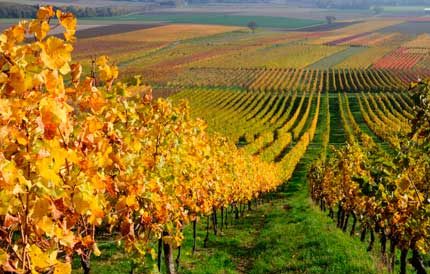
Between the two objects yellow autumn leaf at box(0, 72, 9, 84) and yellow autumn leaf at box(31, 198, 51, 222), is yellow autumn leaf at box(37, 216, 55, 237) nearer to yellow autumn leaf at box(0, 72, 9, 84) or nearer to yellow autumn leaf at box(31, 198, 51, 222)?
yellow autumn leaf at box(31, 198, 51, 222)

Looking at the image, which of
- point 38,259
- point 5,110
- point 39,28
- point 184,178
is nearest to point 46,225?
point 38,259

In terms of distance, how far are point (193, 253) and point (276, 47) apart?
162899mm

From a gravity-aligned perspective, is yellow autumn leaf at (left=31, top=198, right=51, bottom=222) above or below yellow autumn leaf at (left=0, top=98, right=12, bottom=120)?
below

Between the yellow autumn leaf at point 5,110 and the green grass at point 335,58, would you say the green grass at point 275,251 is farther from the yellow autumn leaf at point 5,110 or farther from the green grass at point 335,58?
the green grass at point 335,58

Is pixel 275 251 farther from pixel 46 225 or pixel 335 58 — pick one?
pixel 335 58

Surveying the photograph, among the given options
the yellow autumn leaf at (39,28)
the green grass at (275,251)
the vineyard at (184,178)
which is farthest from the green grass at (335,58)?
the yellow autumn leaf at (39,28)

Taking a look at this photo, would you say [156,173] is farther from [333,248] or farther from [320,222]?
[320,222]

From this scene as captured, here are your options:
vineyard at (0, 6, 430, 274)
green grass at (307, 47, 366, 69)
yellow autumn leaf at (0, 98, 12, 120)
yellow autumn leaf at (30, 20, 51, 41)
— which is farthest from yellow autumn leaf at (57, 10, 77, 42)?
green grass at (307, 47, 366, 69)

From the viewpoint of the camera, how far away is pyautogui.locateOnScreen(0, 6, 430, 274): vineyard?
3.48 meters

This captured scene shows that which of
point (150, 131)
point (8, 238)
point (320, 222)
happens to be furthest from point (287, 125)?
point (8, 238)

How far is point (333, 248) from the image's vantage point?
1809 centimetres

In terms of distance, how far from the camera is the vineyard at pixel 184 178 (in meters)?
3.48

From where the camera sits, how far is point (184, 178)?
1192cm

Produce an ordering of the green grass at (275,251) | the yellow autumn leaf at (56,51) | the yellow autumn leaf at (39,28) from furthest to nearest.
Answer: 1. the green grass at (275,251)
2. the yellow autumn leaf at (39,28)
3. the yellow autumn leaf at (56,51)
